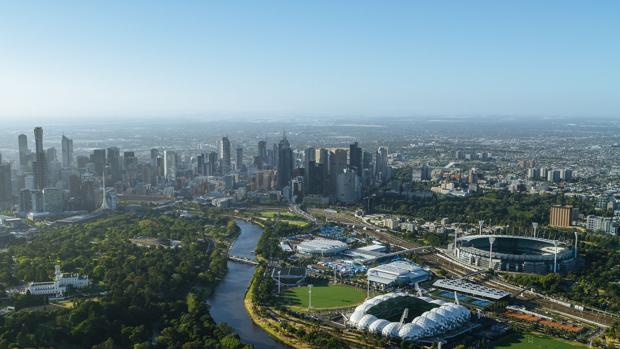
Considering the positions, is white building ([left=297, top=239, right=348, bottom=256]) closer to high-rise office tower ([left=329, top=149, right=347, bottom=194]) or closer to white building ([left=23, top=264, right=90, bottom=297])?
white building ([left=23, top=264, right=90, bottom=297])

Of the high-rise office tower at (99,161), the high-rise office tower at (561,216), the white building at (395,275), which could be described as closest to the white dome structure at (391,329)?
the white building at (395,275)

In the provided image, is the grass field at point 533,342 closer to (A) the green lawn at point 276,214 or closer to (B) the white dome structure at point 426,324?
(B) the white dome structure at point 426,324

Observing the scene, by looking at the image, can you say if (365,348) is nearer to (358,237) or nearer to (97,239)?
(358,237)

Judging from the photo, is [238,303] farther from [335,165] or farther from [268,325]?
[335,165]

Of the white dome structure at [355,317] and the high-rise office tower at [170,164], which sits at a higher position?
the high-rise office tower at [170,164]

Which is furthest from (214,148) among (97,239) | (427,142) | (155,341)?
(155,341)

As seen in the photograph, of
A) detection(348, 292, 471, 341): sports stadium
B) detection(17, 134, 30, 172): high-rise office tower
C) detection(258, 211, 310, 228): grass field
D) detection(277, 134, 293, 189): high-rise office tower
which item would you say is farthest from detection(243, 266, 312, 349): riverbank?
detection(17, 134, 30, 172): high-rise office tower
